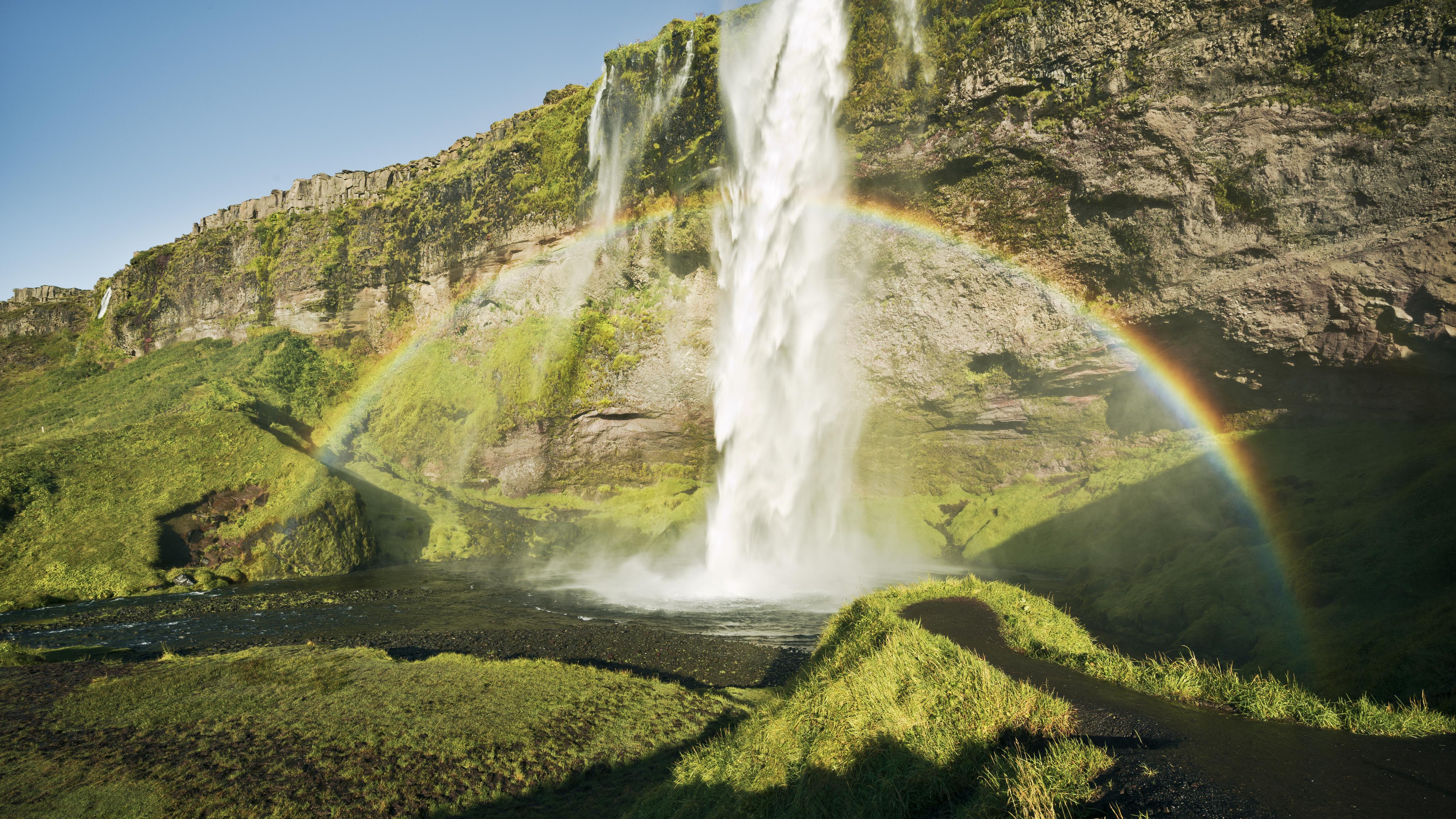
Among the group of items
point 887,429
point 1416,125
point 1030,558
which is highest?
point 1416,125

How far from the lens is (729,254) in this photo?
27469mm

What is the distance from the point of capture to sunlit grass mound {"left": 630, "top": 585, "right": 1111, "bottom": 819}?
4.69m

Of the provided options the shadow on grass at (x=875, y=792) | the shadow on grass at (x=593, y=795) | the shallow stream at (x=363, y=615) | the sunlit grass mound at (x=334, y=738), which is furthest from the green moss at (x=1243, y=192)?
the shadow on grass at (x=593, y=795)

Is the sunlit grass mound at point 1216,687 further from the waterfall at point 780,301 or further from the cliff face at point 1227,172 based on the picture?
the cliff face at point 1227,172

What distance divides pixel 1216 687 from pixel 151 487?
33.6m

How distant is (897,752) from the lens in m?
5.96

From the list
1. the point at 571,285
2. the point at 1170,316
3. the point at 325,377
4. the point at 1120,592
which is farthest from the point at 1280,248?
the point at 325,377

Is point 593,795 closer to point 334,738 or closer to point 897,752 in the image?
point 334,738

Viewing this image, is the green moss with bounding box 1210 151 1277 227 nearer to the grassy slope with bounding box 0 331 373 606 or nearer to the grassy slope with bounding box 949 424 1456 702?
the grassy slope with bounding box 949 424 1456 702

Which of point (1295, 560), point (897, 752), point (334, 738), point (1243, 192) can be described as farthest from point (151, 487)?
point (1243, 192)

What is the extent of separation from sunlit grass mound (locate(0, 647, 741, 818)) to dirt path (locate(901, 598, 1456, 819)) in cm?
514

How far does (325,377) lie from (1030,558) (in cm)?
4395

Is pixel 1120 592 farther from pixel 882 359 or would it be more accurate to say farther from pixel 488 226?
pixel 488 226

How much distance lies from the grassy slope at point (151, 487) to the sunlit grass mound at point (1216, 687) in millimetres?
26509
